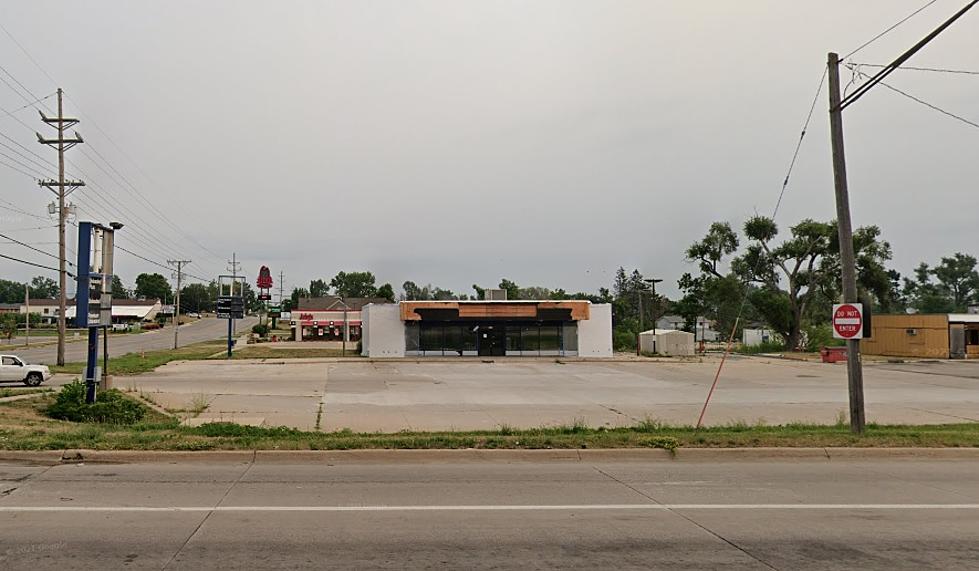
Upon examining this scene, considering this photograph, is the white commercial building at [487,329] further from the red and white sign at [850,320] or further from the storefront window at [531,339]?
the red and white sign at [850,320]

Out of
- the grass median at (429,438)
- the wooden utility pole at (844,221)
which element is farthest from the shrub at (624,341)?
the wooden utility pole at (844,221)

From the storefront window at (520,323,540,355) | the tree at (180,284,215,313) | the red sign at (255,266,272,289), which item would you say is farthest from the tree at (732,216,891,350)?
the tree at (180,284,215,313)

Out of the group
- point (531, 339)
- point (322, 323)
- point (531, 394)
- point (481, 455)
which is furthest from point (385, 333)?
point (481, 455)

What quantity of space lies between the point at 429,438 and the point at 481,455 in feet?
4.30

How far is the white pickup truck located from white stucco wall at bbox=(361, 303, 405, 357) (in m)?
25.4

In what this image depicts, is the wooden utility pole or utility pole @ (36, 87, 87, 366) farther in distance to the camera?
utility pole @ (36, 87, 87, 366)

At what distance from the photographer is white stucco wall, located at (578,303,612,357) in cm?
5466

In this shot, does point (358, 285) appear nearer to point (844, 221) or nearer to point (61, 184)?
point (61, 184)

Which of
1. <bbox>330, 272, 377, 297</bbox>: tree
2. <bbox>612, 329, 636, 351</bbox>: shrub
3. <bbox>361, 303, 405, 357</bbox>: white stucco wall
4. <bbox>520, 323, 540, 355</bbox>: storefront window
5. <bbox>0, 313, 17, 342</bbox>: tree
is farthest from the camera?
<bbox>330, 272, 377, 297</bbox>: tree

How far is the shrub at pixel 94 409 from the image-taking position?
15266 millimetres

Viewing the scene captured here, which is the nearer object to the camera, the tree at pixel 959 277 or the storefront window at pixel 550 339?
the storefront window at pixel 550 339

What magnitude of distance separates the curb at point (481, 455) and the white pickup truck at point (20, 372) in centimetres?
2128

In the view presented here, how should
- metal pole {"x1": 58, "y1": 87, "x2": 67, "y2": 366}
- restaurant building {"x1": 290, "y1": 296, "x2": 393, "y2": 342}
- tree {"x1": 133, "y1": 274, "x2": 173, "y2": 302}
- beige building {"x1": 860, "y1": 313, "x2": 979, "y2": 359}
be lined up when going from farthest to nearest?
tree {"x1": 133, "y1": 274, "x2": 173, "y2": 302} < restaurant building {"x1": 290, "y1": 296, "x2": 393, "y2": 342} < beige building {"x1": 860, "y1": 313, "x2": 979, "y2": 359} < metal pole {"x1": 58, "y1": 87, "x2": 67, "y2": 366}

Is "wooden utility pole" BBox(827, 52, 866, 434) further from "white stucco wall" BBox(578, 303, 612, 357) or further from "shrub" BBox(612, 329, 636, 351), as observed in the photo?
"shrub" BBox(612, 329, 636, 351)
